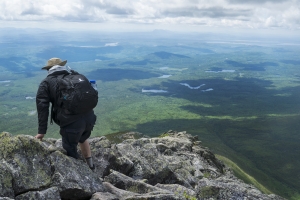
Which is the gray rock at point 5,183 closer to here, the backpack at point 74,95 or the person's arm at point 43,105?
the person's arm at point 43,105

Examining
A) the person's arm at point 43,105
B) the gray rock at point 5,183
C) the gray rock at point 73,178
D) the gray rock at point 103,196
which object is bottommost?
the gray rock at point 103,196

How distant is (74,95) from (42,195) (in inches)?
188

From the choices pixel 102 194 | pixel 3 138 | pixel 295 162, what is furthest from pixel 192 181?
pixel 295 162

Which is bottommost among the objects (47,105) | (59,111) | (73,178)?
(73,178)

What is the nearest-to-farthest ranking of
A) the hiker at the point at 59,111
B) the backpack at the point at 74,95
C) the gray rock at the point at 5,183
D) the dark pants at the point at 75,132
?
the gray rock at the point at 5,183
the backpack at the point at 74,95
the hiker at the point at 59,111
the dark pants at the point at 75,132

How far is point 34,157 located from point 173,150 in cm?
3594

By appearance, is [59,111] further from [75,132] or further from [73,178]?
[73,178]

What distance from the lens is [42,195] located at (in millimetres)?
12219

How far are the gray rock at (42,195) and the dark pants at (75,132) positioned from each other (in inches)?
118

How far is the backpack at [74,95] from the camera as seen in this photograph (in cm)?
1384

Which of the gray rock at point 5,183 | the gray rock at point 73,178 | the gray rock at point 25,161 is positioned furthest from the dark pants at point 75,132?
the gray rock at point 5,183

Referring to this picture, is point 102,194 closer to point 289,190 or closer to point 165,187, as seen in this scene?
point 165,187

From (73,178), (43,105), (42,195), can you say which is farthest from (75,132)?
(42,195)

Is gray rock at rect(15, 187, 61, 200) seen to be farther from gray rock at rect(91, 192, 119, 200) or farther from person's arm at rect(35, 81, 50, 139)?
person's arm at rect(35, 81, 50, 139)
